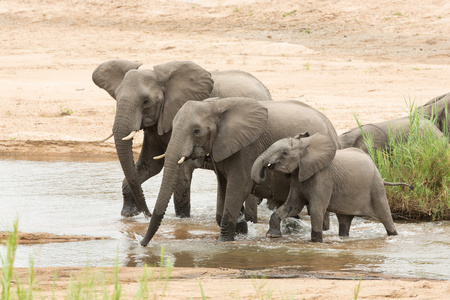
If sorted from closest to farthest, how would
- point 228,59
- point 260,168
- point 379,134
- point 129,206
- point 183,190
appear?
point 260,168, point 183,190, point 129,206, point 379,134, point 228,59

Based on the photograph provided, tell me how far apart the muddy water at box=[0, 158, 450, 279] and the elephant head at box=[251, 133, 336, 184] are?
615 mm

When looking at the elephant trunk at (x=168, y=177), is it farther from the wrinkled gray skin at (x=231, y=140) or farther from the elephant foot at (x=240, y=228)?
the elephant foot at (x=240, y=228)

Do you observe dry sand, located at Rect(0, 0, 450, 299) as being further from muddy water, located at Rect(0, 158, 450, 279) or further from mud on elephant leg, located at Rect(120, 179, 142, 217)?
mud on elephant leg, located at Rect(120, 179, 142, 217)

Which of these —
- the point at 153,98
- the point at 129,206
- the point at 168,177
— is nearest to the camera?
the point at 168,177

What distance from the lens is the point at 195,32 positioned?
24.3 meters

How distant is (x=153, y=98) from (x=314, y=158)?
1.66 m

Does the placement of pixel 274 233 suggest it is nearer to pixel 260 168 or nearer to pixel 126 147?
pixel 260 168

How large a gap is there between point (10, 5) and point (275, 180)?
22503mm

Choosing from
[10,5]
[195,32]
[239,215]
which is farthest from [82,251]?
[10,5]

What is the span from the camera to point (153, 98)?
308 inches

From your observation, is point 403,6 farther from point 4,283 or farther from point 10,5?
point 4,283

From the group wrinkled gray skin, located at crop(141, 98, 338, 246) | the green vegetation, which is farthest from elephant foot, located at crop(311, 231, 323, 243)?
the green vegetation

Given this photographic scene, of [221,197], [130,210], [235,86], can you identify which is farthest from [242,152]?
[130,210]

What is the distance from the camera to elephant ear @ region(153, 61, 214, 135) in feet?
26.0
